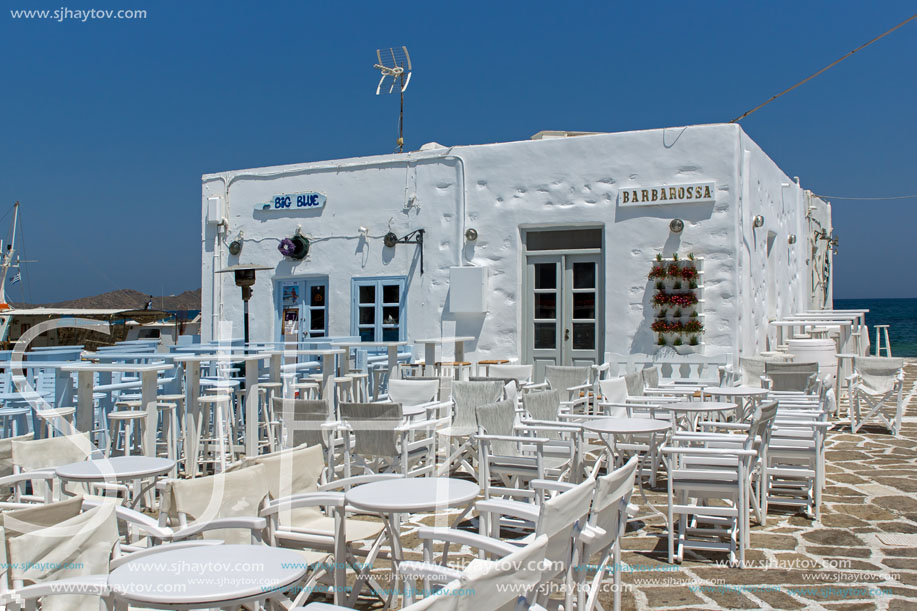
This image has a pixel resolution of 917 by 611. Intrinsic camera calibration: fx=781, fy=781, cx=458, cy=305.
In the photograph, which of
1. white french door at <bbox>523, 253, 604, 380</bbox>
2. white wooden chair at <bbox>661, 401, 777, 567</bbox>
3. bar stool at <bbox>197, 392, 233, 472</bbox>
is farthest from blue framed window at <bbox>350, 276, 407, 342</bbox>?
white wooden chair at <bbox>661, 401, 777, 567</bbox>

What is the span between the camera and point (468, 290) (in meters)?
10.6

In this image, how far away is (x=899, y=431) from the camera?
8.30m

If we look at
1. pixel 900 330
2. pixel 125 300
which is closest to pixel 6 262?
pixel 125 300

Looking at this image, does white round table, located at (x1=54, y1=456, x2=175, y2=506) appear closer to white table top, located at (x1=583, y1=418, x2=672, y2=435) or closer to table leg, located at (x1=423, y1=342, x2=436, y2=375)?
white table top, located at (x1=583, y1=418, x2=672, y2=435)

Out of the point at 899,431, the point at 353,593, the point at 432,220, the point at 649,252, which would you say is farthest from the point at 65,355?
the point at 899,431

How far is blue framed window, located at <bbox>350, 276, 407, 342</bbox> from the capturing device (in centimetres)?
1126

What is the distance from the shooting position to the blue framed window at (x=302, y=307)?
11875mm

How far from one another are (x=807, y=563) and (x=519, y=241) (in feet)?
22.6

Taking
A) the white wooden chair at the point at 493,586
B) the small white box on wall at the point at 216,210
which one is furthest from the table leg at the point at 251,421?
the small white box on wall at the point at 216,210

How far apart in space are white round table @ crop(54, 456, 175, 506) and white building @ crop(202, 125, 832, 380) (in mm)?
7088

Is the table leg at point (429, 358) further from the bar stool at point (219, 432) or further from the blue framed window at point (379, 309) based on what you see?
the bar stool at point (219, 432)

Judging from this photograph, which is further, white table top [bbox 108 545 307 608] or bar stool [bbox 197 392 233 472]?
bar stool [bbox 197 392 233 472]

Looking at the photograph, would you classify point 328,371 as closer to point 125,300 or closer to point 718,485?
point 718,485

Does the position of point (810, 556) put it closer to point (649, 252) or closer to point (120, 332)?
point (649, 252)
